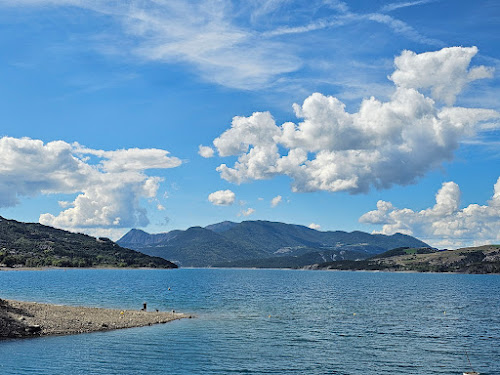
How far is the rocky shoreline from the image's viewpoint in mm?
71000

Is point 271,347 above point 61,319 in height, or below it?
below

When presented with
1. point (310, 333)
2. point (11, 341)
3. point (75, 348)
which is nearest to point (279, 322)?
point (310, 333)

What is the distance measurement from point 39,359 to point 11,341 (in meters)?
13.0

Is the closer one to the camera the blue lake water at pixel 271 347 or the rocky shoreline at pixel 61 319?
the blue lake water at pixel 271 347

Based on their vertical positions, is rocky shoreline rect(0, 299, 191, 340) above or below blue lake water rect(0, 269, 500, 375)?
above

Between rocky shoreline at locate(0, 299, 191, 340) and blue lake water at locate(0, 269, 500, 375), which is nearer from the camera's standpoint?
blue lake water at locate(0, 269, 500, 375)

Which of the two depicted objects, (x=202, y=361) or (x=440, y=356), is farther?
(x=440, y=356)

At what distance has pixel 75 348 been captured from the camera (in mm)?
63344

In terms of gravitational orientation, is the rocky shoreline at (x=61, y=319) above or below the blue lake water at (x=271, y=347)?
above

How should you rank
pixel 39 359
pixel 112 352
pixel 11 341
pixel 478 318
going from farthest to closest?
pixel 478 318
pixel 11 341
pixel 112 352
pixel 39 359

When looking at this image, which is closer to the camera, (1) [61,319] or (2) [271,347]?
(2) [271,347]

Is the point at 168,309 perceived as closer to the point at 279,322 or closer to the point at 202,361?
the point at 279,322

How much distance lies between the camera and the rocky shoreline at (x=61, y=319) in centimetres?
7100

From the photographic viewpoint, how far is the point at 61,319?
3167 inches
